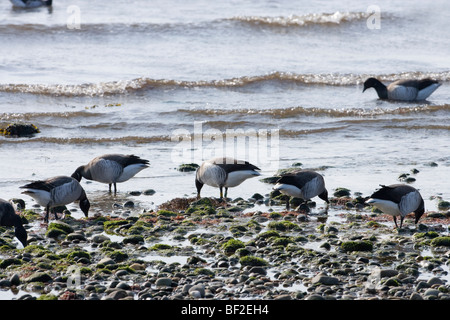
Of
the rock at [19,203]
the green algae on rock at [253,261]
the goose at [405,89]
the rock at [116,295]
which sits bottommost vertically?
the rock at [19,203]

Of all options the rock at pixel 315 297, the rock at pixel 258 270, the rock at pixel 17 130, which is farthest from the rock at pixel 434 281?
the rock at pixel 17 130

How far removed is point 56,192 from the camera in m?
10.4

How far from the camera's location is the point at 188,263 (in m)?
8.37

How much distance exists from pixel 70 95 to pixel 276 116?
5747 millimetres

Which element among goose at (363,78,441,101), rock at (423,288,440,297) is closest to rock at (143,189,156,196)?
rock at (423,288,440,297)

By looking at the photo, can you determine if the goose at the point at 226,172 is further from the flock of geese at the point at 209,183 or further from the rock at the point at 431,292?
the rock at the point at 431,292

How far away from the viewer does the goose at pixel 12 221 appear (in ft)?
29.9

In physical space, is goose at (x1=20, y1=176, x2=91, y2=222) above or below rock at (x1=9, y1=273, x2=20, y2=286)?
above

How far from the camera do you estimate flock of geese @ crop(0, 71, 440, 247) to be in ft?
32.4

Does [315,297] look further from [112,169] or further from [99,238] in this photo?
[112,169]

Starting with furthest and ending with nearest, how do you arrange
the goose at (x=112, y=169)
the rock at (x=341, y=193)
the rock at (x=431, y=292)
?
the goose at (x=112, y=169)
the rock at (x=341, y=193)
the rock at (x=431, y=292)

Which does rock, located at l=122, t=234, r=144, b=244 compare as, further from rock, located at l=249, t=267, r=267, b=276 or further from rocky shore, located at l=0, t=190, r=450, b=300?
rock, located at l=249, t=267, r=267, b=276

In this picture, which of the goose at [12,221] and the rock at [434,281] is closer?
the rock at [434,281]

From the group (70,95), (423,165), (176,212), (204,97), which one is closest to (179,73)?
(204,97)
